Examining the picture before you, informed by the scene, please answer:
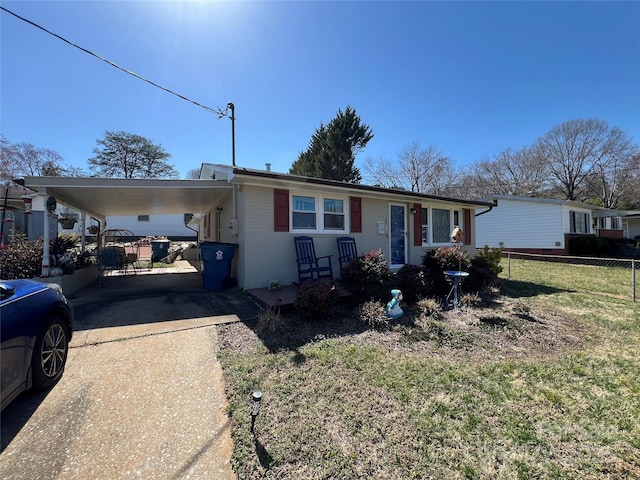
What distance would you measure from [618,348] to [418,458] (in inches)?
156

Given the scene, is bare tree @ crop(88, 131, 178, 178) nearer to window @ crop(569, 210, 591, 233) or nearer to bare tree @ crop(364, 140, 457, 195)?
bare tree @ crop(364, 140, 457, 195)

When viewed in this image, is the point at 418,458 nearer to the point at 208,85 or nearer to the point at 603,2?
the point at 208,85

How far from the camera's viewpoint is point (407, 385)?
2768 millimetres

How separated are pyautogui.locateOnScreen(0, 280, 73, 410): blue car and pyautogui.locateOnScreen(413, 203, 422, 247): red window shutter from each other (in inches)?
329

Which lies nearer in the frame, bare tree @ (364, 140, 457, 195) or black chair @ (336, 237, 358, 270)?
black chair @ (336, 237, 358, 270)

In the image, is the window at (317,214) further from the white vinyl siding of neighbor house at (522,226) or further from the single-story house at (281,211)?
the white vinyl siding of neighbor house at (522,226)

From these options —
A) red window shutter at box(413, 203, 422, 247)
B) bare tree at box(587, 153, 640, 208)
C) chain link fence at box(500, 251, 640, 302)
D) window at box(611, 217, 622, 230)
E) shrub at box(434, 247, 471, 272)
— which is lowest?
chain link fence at box(500, 251, 640, 302)

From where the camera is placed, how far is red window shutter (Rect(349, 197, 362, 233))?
7.54 metres

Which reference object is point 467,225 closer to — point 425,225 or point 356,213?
point 425,225

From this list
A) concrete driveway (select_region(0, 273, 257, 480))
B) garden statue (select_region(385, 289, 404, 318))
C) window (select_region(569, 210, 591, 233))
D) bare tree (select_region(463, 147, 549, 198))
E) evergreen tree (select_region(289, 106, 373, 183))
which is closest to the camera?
concrete driveway (select_region(0, 273, 257, 480))

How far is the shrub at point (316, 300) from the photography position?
459cm

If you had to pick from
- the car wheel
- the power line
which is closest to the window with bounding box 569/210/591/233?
the power line

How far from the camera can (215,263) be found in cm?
645

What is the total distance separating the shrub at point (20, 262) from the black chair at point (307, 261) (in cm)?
521
